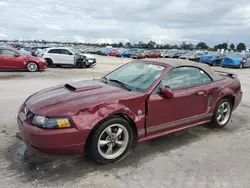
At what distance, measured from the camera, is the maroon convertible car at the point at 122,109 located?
9.45 ft

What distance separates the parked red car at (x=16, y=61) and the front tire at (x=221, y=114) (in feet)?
38.3

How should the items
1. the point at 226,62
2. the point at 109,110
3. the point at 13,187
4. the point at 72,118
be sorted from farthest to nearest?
the point at 226,62 < the point at 109,110 < the point at 72,118 < the point at 13,187

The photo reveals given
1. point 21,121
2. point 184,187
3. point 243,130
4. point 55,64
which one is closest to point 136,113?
point 184,187

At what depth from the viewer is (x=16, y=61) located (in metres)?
13.1

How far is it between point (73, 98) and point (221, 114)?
3208 millimetres

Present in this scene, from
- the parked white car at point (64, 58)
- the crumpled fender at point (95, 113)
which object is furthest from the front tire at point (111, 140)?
the parked white car at point (64, 58)

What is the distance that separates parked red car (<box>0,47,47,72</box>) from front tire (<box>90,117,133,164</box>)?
11.7m

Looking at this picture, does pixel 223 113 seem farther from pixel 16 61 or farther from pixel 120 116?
pixel 16 61

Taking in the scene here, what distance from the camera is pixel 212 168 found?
3225mm

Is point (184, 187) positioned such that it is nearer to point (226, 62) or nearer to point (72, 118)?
point (72, 118)

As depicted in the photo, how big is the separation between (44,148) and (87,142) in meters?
0.55

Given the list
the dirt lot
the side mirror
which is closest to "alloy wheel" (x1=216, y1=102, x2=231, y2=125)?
the dirt lot

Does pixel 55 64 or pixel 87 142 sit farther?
pixel 55 64

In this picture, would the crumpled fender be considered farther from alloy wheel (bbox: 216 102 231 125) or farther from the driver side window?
the driver side window
